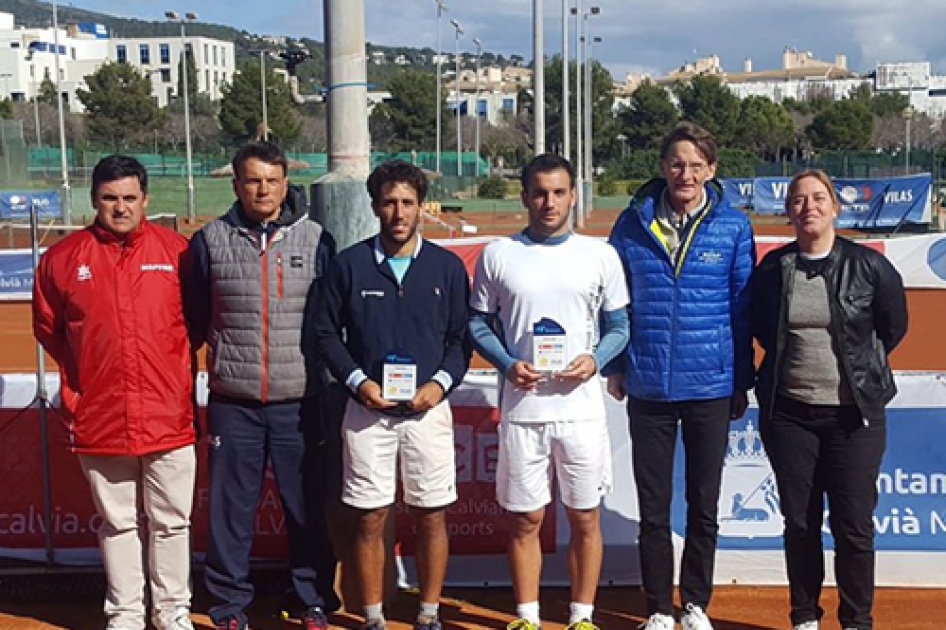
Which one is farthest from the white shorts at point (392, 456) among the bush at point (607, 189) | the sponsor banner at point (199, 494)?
the bush at point (607, 189)

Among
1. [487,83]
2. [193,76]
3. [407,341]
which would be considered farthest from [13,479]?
[487,83]

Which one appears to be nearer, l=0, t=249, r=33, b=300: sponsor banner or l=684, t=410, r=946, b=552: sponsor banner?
l=684, t=410, r=946, b=552: sponsor banner

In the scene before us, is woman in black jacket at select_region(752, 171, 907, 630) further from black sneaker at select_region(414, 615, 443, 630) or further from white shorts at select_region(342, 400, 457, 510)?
black sneaker at select_region(414, 615, 443, 630)

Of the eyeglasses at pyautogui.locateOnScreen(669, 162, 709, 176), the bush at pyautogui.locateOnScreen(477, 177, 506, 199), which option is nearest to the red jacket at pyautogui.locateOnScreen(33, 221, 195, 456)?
the eyeglasses at pyautogui.locateOnScreen(669, 162, 709, 176)

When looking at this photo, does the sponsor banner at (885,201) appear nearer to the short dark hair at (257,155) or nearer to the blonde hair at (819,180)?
the blonde hair at (819,180)

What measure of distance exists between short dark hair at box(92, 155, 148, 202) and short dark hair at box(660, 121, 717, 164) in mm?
2245

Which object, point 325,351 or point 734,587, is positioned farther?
point 734,587

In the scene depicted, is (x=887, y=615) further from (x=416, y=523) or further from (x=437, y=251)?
(x=437, y=251)

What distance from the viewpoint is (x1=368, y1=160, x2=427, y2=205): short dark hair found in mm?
4723

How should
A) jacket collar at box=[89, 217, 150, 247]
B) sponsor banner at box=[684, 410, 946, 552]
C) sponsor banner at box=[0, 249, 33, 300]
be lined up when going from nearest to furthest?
1. jacket collar at box=[89, 217, 150, 247]
2. sponsor banner at box=[684, 410, 946, 552]
3. sponsor banner at box=[0, 249, 33, 300]

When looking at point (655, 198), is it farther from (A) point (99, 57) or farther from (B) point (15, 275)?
(A) point (99, 57)

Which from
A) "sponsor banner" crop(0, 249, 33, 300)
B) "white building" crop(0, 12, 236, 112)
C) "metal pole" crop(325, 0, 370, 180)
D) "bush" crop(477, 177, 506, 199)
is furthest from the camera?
"white building" crop(0, 12, 236, 112)

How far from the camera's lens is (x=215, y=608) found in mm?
5027

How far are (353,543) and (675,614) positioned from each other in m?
1.58
